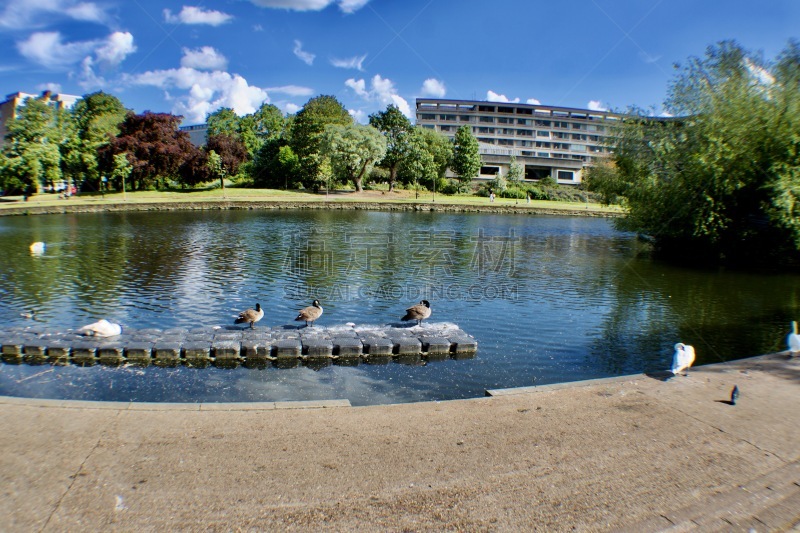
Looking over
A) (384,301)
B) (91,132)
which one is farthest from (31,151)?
(384,301)

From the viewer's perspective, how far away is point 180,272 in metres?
24.5

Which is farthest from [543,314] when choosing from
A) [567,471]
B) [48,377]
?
[48,377]

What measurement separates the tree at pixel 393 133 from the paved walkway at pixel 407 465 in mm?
83320

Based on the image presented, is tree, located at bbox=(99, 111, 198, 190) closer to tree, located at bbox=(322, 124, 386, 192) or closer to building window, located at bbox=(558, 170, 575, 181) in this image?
tree, located at bbox=(322, 124, 386, 192)

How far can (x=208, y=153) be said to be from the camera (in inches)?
3184

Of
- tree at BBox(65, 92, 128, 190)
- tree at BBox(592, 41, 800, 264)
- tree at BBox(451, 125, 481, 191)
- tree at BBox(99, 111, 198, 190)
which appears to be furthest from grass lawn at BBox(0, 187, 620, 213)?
tree at BBox(592, 41, 800, 264)

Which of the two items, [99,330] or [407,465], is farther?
[99,330]

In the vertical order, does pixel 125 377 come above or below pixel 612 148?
below

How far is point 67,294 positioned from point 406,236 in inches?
1068

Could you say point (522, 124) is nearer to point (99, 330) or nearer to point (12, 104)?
point (12, 104)

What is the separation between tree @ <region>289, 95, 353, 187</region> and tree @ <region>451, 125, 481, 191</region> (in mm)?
20764

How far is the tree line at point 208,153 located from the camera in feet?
231

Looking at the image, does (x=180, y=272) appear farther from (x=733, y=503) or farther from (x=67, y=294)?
(x=733, y=503)

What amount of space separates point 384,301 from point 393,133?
76989 millimetres
